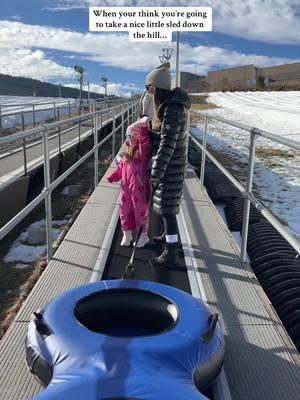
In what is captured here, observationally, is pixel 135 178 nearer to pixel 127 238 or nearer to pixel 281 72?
pixel 127 238

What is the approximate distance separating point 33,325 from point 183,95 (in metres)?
1.77

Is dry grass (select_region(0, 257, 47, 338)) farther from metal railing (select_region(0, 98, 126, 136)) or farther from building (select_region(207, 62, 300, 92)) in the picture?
building (select_region(207, 62, 300, 92))

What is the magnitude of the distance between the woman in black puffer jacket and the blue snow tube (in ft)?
3.16

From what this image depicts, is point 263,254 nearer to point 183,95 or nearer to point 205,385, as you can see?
point 183,95

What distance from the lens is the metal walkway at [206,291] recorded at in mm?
2193

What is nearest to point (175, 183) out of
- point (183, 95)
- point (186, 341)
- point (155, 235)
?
point (183, 95)

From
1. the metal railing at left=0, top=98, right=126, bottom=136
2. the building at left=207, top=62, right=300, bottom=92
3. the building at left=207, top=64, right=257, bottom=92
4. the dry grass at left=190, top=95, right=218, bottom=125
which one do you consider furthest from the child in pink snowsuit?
the building at left=207, top=64, right=257, bottom=92

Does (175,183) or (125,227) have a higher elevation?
(175,183)

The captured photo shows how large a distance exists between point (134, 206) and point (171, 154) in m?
0.74

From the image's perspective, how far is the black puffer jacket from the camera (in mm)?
3098

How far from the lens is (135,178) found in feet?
12.0

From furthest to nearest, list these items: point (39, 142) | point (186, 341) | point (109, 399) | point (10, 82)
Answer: point (10, 82), point (39, 142), point (186, 341), point (109, 399)

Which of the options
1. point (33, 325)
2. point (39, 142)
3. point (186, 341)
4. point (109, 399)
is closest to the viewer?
point (109, 399)

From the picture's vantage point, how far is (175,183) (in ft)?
11.0
